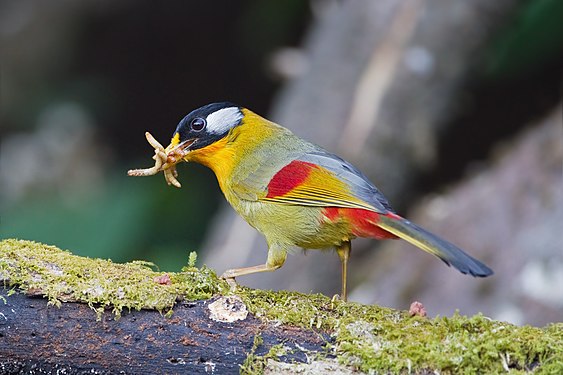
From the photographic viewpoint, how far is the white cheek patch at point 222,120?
3.70m

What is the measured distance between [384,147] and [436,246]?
149 inches

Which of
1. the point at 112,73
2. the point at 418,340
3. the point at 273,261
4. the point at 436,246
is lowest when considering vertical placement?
the point at 418,340

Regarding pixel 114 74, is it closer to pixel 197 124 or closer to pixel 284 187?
pixel 197 124

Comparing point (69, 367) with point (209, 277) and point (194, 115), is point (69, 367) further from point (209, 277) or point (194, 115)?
point (194, 115)

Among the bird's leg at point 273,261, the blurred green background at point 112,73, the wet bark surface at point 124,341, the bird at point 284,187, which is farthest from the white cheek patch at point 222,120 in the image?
the blurred green background at point 112,73

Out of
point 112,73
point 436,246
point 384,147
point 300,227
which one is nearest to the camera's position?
point 436,246

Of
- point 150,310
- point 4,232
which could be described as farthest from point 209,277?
Answer: point 4,232

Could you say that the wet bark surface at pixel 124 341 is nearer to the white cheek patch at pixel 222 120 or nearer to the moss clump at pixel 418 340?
the moss clump at pixel 418 340

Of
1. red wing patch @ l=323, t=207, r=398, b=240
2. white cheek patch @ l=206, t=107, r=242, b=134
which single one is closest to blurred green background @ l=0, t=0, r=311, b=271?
white cheek patch @ l=206, t=107, r=242, b=134

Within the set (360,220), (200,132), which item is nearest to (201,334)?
(360,220)

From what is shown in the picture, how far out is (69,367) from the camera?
8.81 ft

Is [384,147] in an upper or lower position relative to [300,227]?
upper

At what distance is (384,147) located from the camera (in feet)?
21.6

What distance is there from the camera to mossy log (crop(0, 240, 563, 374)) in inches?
105
